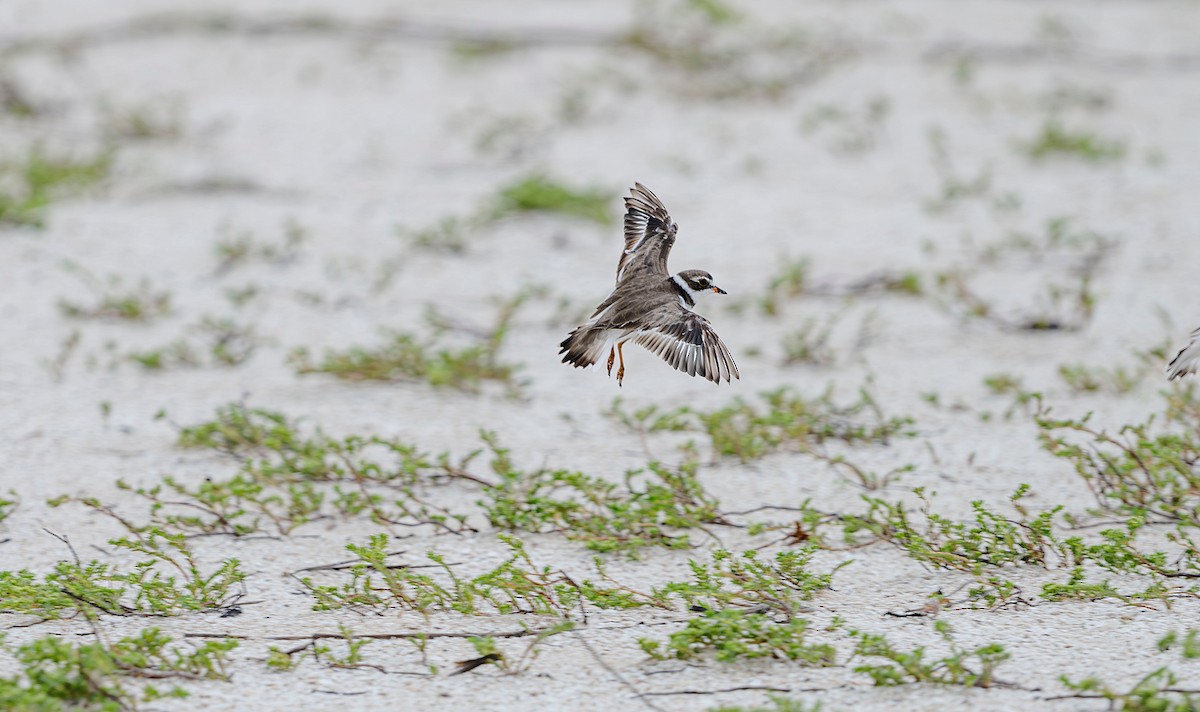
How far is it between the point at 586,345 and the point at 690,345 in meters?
0.28

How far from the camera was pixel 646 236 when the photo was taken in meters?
4.18

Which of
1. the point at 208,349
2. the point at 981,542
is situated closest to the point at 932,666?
the point at 981,542

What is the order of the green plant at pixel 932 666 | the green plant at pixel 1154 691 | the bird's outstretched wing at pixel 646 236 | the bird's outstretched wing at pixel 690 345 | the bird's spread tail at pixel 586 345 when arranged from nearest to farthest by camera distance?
the green plant at pixel 1154 691 → the green plant at pixel 932 666 → the bird's outstretched wing at pixel 690 345 → the bird's spread tail at pixel 586 345 → the bird's outstretched wing at pixel 646 236

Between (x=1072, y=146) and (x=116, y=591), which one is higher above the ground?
(x=1072, y=146)

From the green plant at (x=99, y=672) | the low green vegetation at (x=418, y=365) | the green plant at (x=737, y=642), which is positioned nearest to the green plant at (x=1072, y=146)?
the low green vegetation at (x=418, y=365)

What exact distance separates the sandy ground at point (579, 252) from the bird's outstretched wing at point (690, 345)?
0.48m

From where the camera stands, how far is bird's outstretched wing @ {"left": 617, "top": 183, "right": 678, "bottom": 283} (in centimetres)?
411

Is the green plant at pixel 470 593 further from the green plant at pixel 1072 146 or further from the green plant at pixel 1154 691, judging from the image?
the green plant at pixel 1072 146

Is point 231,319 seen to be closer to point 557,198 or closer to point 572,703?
point 557,198

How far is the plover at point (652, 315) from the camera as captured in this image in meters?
3.69

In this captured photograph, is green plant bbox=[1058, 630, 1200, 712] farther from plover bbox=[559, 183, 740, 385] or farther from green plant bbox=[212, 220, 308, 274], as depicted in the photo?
green plant bbox=[212, 220, 308, 274]

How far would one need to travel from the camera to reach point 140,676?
2959 mm

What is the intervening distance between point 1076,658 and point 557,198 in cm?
399

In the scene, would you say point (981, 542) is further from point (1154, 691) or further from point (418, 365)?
point (418, 365)
